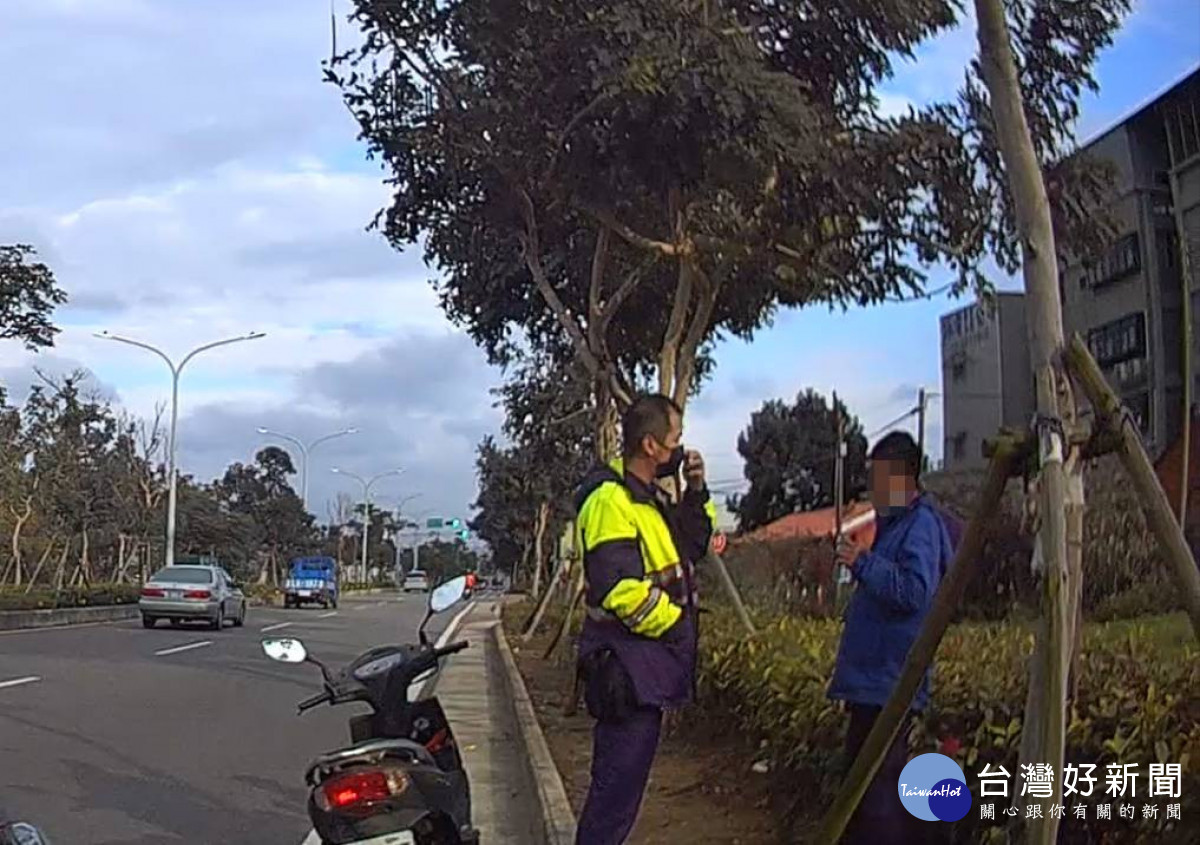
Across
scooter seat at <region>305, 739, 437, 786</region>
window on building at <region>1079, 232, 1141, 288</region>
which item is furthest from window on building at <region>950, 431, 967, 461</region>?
scooter seat at <region>305, 739, 437, 786</region>

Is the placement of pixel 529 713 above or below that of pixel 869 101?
below

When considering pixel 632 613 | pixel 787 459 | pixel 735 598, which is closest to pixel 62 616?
pixel 787 459

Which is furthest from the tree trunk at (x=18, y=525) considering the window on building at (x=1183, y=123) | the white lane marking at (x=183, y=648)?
the window on building at (x=1183, y=123)

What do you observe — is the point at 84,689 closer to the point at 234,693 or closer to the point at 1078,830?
the point at 234,693

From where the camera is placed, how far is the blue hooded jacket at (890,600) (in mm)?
4676

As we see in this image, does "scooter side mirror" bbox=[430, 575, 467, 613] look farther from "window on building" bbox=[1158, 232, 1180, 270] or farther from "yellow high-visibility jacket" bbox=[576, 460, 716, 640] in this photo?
"window on building" bbox=[1158, 232, 1180, 270]

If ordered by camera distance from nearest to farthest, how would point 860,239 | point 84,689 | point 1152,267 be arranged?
point 1152,267 < point 860,239 < point 84,689

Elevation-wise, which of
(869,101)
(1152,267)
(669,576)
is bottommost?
(669,576)

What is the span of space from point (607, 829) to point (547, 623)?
20758 millimetres

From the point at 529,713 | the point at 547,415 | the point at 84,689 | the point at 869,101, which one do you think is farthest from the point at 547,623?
the point at 869,101

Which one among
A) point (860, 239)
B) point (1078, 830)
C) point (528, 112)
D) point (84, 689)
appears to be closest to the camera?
point (1078, 830)

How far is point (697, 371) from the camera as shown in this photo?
17.2 m

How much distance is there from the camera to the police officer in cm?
479

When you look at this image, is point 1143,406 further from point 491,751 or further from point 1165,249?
point 491,751
